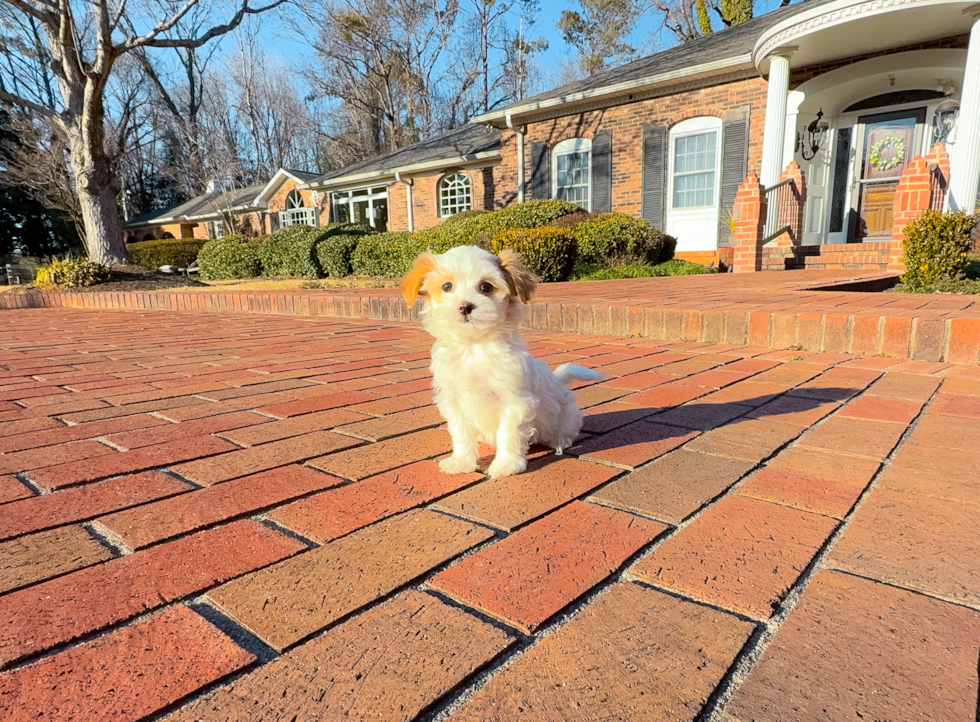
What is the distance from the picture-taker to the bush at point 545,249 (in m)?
8.41

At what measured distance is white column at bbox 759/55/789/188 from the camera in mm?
9766

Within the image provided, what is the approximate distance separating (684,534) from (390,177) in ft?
65.6

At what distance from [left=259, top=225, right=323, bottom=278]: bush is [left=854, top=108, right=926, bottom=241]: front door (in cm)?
1178

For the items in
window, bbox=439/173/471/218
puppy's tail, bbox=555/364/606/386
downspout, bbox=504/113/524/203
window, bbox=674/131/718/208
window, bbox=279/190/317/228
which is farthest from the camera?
window, bbox=279/190/317/228

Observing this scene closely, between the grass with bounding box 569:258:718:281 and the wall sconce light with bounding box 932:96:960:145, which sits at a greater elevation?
the wall sconce light with bounding box 932:96:960:145

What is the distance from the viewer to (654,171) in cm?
1299

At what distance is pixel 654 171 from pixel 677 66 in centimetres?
218

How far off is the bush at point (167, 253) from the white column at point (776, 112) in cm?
2628

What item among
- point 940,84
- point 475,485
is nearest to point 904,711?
point 475,485

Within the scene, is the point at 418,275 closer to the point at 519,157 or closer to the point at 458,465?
the point at 458,465

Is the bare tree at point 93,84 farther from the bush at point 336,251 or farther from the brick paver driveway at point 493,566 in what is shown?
the brick paver driveway at point 493,566

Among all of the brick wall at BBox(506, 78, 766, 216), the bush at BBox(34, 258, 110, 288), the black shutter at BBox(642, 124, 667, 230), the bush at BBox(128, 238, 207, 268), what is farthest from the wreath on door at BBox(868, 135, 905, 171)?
the bush at BBox(128, 238, 207, 268)

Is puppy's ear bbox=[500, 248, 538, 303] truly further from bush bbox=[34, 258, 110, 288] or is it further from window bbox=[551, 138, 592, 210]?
window bbox=[551, 138, 592, 210]

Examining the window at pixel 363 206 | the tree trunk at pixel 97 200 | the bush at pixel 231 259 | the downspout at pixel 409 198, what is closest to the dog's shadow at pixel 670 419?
the bush at pixel 231 259
